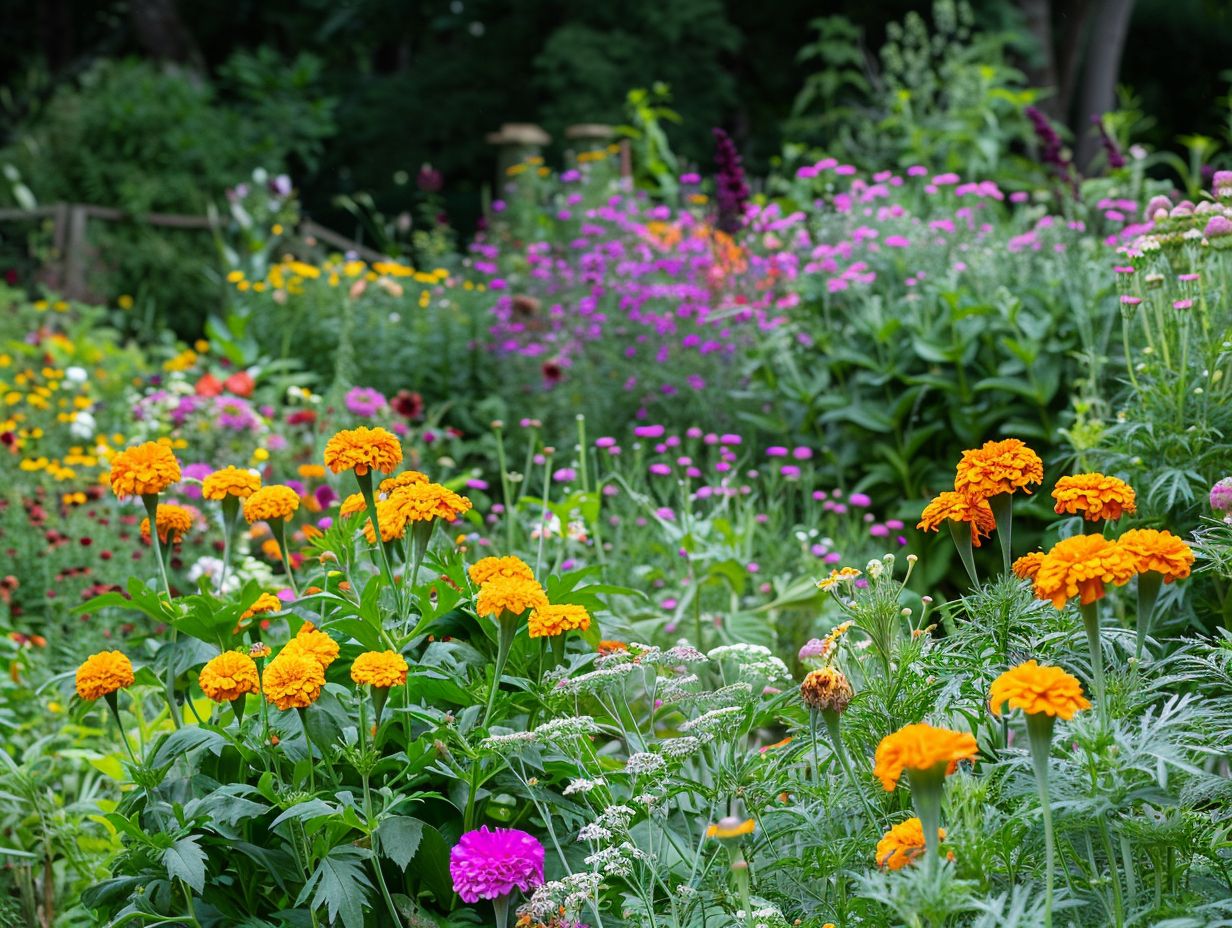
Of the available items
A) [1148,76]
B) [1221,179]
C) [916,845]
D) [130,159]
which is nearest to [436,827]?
[916,845]

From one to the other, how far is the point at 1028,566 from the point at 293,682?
3.65 feet

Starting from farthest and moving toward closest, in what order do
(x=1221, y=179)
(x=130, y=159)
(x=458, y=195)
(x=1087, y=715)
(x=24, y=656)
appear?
(x=458, y=195) < (x=130, y=159) < (x=24, y=656) < (x=1221, y=179) < (x=1087, y=715)

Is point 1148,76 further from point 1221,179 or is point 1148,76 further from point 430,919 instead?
point 430,919

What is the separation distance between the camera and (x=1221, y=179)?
3010 millimetres

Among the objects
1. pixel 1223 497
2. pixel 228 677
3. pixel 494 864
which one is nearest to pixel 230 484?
pixel 228 677

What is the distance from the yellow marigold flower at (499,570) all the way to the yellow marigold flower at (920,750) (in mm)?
823

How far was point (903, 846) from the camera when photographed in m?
1.52

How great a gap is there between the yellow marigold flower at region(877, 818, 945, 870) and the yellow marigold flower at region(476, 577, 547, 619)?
0.67 meters

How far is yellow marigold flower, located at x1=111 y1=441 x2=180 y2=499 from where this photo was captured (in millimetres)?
2256

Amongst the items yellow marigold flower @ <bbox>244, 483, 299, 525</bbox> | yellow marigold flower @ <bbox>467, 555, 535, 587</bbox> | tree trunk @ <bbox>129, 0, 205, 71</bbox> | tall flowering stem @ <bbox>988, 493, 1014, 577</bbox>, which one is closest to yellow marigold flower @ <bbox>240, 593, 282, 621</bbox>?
yellow marigold flower @ <bbox>244, 483, 299, 525</bbox>

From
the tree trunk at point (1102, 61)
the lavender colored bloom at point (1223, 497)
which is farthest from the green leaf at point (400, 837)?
the tree trunk at point (1102, 61)

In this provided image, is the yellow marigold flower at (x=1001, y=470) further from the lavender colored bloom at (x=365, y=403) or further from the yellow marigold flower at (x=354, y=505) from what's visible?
the lavender colored bloom at (x=365, y=403)

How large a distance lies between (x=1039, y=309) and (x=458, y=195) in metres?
9.68

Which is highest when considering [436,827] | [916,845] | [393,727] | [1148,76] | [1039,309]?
[1148,76]
